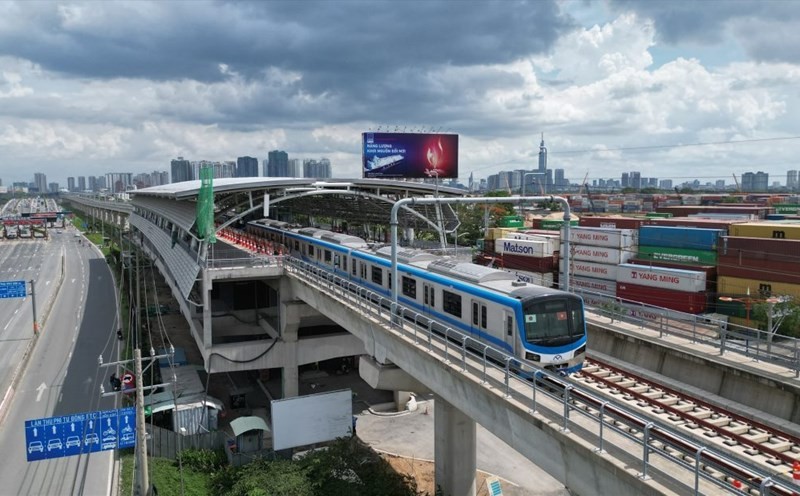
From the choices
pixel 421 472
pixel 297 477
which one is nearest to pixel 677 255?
pixel 421 472

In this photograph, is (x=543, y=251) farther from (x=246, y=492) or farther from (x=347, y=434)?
(x=246, y=492)

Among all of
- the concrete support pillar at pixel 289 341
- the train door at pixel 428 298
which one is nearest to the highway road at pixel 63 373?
the concrete support pillar at pixel 289 341

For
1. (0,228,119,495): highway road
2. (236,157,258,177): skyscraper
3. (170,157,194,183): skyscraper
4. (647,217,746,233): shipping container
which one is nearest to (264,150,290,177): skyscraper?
(236,157,258,177): skyscraper

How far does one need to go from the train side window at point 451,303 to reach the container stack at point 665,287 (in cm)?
3052

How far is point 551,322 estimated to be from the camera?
16.3 meters

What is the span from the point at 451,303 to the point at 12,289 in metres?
38.5

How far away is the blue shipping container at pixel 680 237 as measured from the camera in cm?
4709

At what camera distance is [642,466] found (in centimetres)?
1010

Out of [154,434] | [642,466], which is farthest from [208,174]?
[642,466]

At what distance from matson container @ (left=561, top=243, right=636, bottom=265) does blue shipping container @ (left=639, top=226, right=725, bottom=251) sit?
6.71 ft

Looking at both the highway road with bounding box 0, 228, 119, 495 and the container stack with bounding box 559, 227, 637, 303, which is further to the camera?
the container stack with bounding box 559, 227, 637, 303

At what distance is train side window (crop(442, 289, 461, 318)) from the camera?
19.5m

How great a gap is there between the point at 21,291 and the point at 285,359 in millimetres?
23738

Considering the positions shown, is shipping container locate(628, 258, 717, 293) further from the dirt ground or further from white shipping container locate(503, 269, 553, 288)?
the dirt ground
